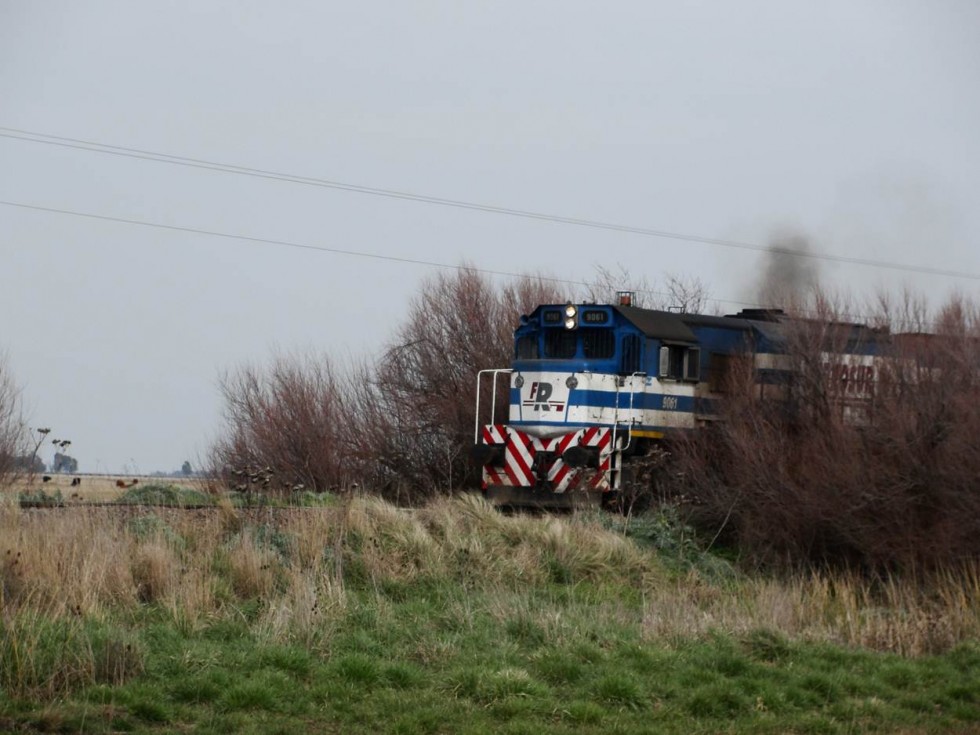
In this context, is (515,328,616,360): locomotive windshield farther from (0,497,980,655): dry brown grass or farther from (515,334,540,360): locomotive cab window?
(0,497,980,655): dry brown grass

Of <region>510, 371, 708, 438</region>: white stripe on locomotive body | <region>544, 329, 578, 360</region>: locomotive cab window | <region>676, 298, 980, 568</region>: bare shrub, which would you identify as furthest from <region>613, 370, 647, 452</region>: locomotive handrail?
<region>676, 298, 980, 568</region>: bare shrub

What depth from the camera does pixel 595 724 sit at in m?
7.80

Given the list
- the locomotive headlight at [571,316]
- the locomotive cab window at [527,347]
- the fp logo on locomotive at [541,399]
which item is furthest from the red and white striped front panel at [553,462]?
the locomotive headlight at [571,316]

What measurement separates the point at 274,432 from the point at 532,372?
9.05m

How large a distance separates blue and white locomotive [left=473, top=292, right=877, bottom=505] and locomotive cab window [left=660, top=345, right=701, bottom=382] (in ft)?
0.06

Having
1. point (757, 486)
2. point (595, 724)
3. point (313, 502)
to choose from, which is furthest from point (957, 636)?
point (313, 502)

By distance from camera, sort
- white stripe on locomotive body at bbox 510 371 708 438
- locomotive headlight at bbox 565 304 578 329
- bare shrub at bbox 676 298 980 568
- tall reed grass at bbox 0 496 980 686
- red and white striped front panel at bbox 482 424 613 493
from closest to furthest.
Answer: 1. tall reed grass at bbox 0 496 980 686
2. bare shrub at bbox 676 298 980 568
3. red and white striped front panel at bbox 482 424 613 493
4. white stripe on locomotive body at bbox 510 371 708 438
5. locomotive headlight at bbox 565 304 578 329

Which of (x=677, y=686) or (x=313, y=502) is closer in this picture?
(x=677, y=686)

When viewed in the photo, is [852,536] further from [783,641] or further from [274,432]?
[274,432]

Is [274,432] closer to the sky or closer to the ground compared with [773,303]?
closer to the ground

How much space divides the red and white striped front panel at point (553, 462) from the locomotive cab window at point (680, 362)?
1705 mm

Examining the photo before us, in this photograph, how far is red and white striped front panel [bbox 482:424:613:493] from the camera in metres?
19.8

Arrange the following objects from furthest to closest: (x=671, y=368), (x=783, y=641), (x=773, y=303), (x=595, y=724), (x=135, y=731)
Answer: (x=773, y=303) → (x=671, y=368) → (x=783, y=641) → (x=595, y=724) → (x=135, y=731)

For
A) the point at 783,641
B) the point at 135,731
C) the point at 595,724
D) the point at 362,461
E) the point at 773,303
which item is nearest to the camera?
the point at 135,731
